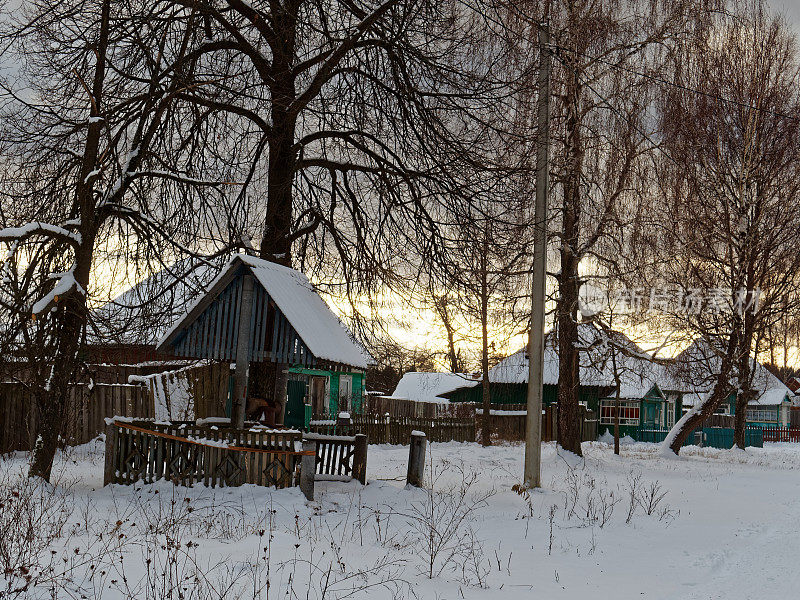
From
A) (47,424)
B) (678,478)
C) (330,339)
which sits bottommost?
(678,478)

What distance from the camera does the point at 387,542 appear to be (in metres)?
8.67

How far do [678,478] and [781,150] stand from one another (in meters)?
12.4

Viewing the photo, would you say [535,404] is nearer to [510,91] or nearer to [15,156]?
[510,91]

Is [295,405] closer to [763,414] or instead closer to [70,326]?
[70,326]

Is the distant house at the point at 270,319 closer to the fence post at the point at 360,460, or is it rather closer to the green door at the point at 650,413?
the fence post at the point at 360,460

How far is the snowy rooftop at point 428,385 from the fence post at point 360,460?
29.3m

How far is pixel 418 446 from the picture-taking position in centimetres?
1306

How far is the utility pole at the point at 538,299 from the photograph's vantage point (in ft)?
45.7

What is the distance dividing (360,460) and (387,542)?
14.3 feet

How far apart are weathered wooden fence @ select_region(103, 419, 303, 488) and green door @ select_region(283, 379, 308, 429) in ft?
65.8

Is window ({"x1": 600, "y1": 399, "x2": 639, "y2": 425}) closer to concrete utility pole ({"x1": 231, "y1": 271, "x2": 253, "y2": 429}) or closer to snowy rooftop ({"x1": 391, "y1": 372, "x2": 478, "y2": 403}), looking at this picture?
snowy rooftop ({"x1": 391, "y1": 372, "x2": 478, "y2": 403})

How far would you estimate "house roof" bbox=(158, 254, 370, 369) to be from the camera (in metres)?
11.5

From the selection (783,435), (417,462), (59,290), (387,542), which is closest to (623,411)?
(783,435)

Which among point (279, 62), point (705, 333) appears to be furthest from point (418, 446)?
point (705, 333)
